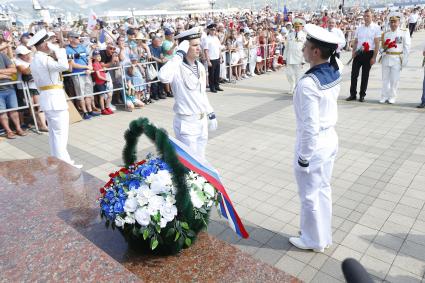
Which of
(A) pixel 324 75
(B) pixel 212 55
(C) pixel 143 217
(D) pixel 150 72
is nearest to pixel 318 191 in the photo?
(A) pixel 324 75

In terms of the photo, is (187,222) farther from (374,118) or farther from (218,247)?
(374,118)

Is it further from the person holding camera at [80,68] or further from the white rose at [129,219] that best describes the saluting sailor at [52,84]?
the white rose at [129,219]

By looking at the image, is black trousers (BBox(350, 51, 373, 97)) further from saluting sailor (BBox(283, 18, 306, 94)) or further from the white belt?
the white belt

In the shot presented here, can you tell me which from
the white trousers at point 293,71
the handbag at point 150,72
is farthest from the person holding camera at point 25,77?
the white trousers at point 293,71

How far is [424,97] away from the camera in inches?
363

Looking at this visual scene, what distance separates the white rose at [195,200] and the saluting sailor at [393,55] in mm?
8959

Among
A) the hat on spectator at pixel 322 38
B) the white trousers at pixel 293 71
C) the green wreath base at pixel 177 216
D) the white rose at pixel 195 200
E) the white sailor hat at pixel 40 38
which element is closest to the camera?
the green wreath base at pixel 177 216

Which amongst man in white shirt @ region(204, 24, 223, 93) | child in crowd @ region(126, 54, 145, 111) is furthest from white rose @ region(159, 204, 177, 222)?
man in white shirt @ region(204, 24, 223, 93)

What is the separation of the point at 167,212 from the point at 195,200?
26cm

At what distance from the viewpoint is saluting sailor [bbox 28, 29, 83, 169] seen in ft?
18.3

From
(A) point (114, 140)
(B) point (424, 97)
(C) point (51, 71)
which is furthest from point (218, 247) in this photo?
(B) point (424, 97)

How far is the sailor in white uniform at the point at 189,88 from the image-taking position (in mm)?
4383

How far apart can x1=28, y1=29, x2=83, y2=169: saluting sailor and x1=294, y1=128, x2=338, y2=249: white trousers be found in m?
4.27

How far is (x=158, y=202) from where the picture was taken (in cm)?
228
